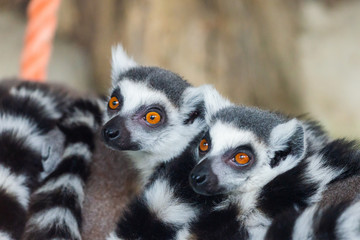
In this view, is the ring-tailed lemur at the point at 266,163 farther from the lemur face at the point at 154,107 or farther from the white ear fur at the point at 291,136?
the lemur face at the point at 154,107

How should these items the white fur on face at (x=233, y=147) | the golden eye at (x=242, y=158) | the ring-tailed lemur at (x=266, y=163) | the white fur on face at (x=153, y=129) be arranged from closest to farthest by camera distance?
1. the ring-tailed lemur at (x=266, y=163)
2. the white fur on face at (x=233, y=147)
3. the golden eye at (x=242, y=158)
4. the white fur on face at (x=153, y=129)

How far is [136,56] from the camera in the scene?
4219 mm

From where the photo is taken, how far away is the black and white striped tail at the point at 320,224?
1270 mm

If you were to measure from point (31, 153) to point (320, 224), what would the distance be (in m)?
1.11

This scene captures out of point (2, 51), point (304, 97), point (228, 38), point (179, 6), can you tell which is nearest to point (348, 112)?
point (304, 97)

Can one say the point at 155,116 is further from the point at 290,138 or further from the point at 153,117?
the point at 290,138

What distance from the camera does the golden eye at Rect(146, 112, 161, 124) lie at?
223cm

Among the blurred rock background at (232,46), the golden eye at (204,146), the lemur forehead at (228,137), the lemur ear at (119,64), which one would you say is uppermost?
the blurred rock background at (232,46)

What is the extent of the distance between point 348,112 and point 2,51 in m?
3.15

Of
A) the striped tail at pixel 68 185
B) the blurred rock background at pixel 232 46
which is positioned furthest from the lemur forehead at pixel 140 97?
the blurred rock background at pixel 232 46

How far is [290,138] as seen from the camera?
6.07 ft

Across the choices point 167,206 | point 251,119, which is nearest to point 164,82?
point 251,119

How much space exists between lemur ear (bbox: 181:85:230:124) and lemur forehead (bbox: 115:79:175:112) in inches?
2.6

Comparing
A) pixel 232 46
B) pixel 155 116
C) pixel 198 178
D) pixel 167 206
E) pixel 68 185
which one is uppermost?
pixel 232 46
